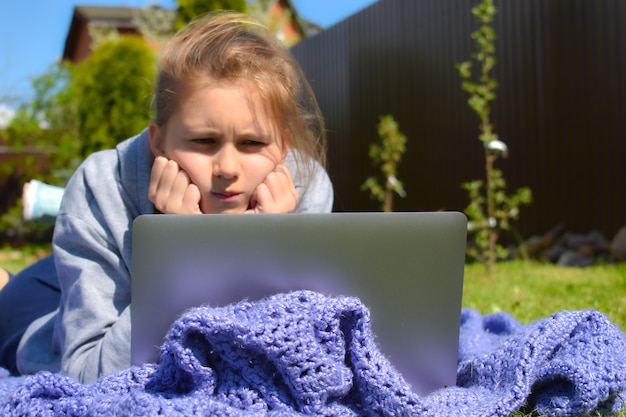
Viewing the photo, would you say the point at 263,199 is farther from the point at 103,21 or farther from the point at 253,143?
the point at 103,21

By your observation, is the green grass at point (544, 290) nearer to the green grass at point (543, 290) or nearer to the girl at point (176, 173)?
the green grass at point (543, 290)

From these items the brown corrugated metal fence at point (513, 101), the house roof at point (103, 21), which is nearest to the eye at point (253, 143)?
the brown corrugated metal fence at point (513, 101)

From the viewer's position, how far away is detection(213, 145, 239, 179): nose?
183 centimetres

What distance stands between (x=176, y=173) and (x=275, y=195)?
0.96 feet

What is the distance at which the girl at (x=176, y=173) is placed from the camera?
5.83 feet

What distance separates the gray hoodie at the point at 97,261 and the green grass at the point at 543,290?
1863 millimetres

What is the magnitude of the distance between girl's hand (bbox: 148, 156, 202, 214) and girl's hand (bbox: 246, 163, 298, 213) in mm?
179

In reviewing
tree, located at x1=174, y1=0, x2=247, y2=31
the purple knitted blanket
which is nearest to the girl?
the purple knitted blanket

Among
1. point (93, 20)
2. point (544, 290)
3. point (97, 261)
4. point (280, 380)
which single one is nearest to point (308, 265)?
point (280, 380)

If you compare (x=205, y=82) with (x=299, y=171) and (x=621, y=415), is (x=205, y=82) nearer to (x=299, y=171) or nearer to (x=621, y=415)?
(x=299, y=171)

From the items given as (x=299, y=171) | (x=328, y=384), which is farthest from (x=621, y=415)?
(x=299, y=171)

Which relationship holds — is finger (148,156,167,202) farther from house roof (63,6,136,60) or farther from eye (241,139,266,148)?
house roof (63,6,136,60)

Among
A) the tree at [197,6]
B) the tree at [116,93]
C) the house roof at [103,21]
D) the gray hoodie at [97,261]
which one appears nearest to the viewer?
the gray hoodie at [97,261]

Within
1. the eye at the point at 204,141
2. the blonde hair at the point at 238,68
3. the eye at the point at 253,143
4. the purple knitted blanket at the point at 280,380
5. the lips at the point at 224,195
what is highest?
the blonde hair at the point at 238,68
